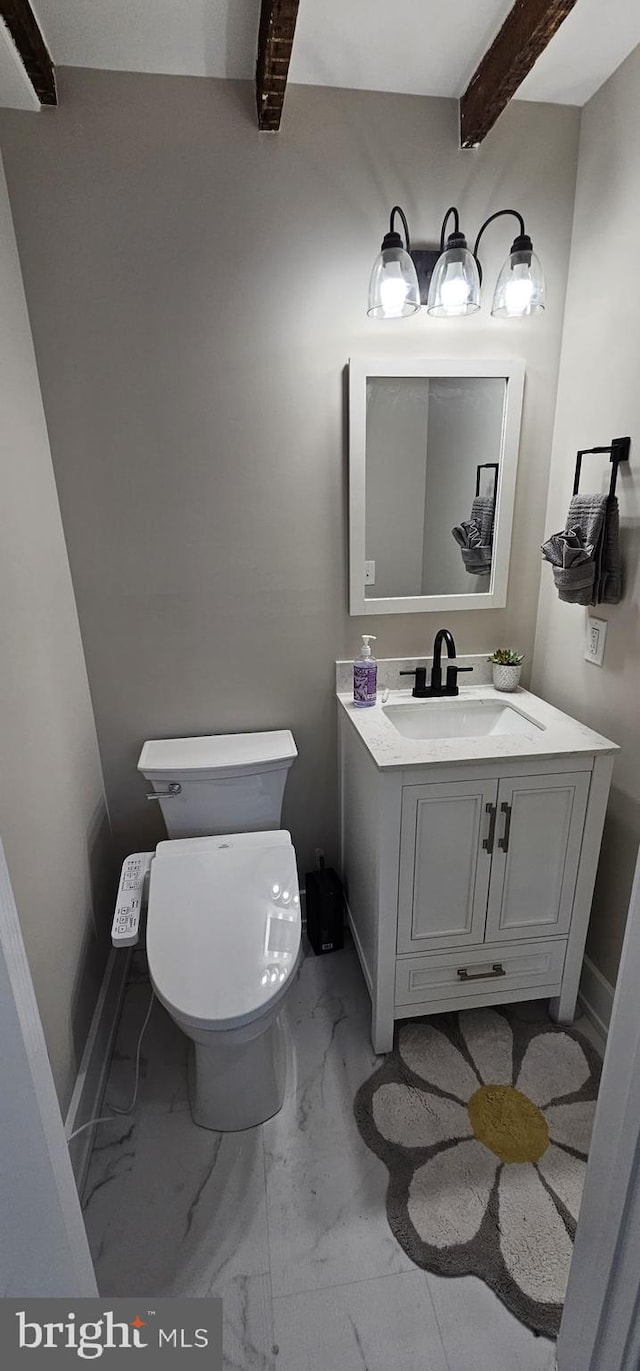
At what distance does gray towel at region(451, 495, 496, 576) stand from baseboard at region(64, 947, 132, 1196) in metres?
1.60

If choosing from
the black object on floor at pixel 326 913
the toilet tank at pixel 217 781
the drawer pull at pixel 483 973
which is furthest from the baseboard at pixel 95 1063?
the drawer pull at pixel 483 973

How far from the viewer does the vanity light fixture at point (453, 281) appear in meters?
1.38

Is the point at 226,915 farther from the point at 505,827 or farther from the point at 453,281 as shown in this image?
the point at 453,281

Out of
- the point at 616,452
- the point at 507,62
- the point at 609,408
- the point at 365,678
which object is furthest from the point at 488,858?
the point at 507,62

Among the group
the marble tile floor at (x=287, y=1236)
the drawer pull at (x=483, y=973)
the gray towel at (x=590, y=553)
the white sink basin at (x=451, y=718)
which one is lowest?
the marble tile floor at (x=287, y=1236)

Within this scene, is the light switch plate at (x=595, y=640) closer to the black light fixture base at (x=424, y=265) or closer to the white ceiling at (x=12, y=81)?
the black light fixture base at (x=424, y=265)

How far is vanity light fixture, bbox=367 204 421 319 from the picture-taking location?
137cm

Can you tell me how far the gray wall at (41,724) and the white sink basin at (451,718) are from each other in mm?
882

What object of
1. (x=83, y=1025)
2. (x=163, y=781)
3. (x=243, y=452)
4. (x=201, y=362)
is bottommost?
(x=83, y=1025)

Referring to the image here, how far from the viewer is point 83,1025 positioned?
1.43 meters

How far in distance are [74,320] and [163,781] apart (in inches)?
46.5

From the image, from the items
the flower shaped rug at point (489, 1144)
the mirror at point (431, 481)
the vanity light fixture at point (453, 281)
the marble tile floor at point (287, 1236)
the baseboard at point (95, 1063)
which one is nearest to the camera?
the marble tile floor at point (287, 1236)

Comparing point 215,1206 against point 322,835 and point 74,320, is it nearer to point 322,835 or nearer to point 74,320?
point 322,835

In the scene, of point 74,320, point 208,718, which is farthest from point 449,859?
point 74,320
